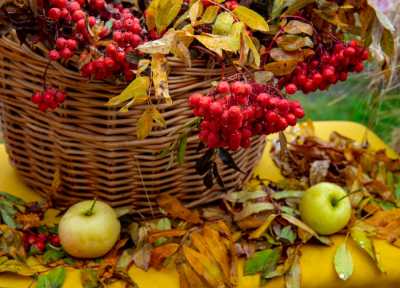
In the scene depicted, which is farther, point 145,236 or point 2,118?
point 2,118

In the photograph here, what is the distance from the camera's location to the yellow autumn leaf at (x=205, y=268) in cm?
86

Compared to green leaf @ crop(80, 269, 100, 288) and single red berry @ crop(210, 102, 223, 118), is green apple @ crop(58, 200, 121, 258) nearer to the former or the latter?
green leaf @ crop(80, 269, 100, 288)

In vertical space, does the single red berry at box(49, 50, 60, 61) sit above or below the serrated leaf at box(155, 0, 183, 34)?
below

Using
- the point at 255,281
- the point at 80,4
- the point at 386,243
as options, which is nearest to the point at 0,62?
the point at 80,4

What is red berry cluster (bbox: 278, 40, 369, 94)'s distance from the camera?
84 cm

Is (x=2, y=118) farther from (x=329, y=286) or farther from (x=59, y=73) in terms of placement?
(x=329, y=286)

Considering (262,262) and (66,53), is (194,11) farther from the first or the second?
(262,262)

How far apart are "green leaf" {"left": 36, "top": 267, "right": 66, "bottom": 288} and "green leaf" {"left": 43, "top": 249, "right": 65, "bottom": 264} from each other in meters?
0.03

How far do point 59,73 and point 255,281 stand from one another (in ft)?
1.21

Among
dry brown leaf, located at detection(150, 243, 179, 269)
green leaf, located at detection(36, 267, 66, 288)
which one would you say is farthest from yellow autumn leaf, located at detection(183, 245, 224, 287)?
green leaf, located at detection(36, 267, 66, 288)

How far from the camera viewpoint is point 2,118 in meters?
1.04

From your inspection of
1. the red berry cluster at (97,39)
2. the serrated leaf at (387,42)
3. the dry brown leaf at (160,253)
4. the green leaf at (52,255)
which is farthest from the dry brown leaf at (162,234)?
the serrated leaf at (387,42)

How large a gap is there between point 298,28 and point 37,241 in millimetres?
451

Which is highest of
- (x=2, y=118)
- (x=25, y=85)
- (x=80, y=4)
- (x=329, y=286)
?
(x=80, y=4)
